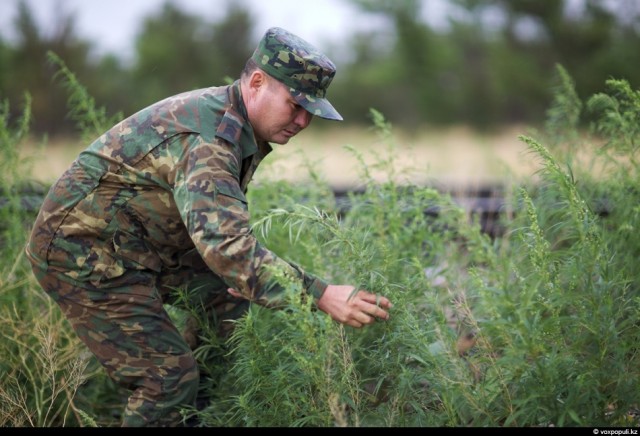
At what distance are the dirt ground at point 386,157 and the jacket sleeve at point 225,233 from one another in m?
1.27

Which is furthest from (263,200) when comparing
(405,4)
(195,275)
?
(405,4)

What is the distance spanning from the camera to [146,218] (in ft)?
11.7

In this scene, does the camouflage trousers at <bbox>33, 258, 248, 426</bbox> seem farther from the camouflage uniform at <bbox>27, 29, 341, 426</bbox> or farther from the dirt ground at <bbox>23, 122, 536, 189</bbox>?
the dirt ground at <bbox>23, 122, 536, 189</bbox>

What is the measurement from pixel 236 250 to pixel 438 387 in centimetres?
103

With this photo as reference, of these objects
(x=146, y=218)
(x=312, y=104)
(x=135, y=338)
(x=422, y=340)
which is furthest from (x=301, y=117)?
(x=135, y=338)

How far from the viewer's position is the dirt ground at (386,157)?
4.98m

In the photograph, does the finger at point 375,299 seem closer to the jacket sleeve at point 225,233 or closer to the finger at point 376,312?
the finger at point 376,312

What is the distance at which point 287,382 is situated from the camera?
3430mm

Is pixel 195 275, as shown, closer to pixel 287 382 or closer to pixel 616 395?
pixel 287 382

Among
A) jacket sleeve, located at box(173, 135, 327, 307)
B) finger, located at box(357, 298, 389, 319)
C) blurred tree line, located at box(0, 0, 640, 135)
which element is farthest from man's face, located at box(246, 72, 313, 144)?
blurred tree line, located at box(0, 0, 640, 135)

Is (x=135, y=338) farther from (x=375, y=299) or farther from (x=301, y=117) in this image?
(x=301, y=117)

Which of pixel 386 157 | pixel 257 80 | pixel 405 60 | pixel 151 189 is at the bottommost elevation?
pixel 405 60

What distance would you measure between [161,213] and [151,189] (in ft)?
0.41

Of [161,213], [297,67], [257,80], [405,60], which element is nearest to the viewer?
[297,67]
